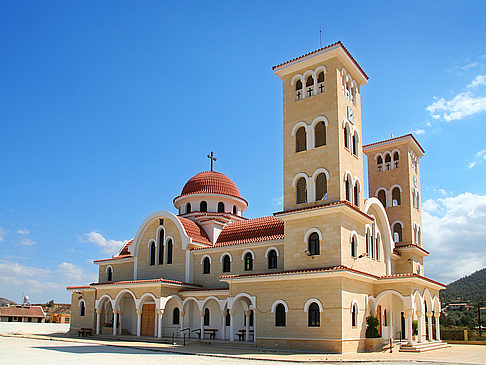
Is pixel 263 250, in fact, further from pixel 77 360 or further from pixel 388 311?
pixel 77 360

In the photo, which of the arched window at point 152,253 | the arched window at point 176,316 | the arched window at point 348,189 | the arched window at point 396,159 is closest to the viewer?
the arched window at point 348,189

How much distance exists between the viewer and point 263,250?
26.9 meters

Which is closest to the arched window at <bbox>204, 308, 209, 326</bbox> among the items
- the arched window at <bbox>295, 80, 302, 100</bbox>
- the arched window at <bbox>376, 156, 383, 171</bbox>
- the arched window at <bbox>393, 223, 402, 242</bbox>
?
the arched window at <bbox>393, 223, 402, 242</bbox>

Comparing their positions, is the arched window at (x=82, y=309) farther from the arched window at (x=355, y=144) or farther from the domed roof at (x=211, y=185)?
the arched window at (x=355, y=144)

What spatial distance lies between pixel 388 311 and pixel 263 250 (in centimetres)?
746

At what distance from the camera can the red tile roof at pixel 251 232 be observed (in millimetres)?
27584

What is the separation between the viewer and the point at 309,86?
24297 mm

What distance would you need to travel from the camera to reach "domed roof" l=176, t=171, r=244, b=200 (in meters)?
33.9

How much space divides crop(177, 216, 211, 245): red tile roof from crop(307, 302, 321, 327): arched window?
426 inches

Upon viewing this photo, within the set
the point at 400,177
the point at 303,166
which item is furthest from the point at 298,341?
the point at 400,177

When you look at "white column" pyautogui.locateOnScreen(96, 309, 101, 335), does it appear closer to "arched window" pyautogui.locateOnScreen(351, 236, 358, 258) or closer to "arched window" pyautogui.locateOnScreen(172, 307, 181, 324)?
"arched window" pyautogui.locateOnScreen(172, 307, 181, 324)

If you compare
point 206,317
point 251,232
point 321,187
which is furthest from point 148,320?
point 321,187

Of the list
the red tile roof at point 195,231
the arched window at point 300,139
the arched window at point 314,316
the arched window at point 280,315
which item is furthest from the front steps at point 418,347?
the red tile roof at point 195,231

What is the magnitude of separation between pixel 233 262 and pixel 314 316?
842 centimetres
